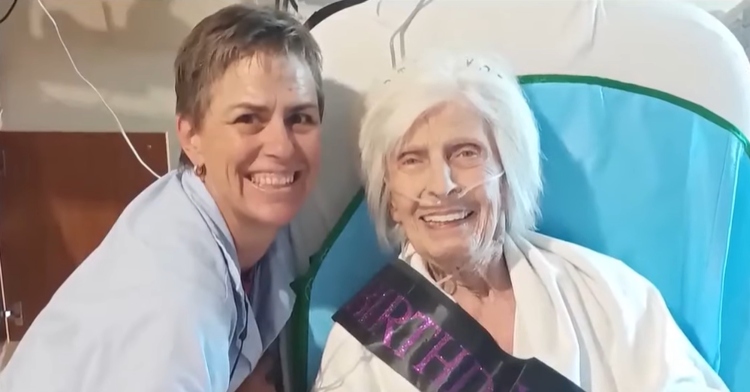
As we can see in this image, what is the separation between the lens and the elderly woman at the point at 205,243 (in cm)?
101

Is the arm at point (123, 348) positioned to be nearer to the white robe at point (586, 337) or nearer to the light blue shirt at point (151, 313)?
the light blue shirt at point (151, 313)

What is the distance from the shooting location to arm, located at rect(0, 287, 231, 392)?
100cm

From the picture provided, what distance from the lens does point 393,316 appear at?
1.25m

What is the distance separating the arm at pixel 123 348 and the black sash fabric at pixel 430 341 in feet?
0.90

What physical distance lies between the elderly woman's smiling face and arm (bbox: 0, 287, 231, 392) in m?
0.33

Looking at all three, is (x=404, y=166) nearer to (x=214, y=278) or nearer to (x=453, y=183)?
(x=453, y=183)

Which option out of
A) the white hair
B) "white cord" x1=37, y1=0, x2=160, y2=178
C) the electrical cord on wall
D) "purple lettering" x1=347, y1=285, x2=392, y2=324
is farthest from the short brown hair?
the electrical cord on wall

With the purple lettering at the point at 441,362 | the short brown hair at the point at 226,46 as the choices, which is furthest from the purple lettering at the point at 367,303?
the short brown hair at the point at 226,46

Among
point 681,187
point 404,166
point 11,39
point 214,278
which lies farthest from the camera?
point 11,39

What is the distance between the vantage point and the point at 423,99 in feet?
3.88

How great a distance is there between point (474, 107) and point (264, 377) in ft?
1.90

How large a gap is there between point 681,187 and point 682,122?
4.2 inches

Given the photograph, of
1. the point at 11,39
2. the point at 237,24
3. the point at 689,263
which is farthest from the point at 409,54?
the point at 11,39

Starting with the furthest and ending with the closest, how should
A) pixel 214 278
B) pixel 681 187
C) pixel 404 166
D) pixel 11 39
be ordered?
pixel 11 39
pixel 681 187
pixel 404 166
pixel 214 278
